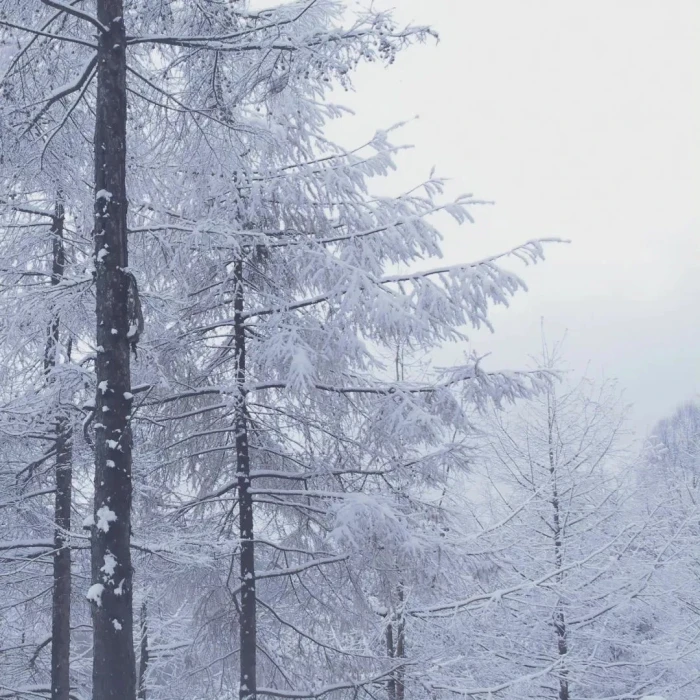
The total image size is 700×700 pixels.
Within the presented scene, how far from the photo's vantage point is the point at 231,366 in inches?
295

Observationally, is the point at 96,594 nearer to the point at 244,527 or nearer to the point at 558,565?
the point at 244,527

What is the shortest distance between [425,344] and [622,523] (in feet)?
23.2

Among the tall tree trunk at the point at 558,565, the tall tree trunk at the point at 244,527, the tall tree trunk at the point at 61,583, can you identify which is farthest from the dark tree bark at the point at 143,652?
the tall tree trunk at the point at 558,565

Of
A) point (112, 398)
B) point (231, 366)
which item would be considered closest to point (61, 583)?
point (231, 366)

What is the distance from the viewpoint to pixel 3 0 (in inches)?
199

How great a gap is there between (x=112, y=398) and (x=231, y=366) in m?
3.03

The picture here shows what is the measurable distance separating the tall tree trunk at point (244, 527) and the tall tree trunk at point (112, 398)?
81.3 inches

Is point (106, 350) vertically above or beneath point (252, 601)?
above

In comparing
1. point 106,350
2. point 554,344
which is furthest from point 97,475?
point 554,344

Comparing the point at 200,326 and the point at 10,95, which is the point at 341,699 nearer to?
the point at 200,326

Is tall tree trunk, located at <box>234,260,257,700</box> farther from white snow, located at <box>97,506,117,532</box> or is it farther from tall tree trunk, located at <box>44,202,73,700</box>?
tall tree trunk, located at <box>44,202,73,700</box>

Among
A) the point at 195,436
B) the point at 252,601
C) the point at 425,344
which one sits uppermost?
the point at 425,344

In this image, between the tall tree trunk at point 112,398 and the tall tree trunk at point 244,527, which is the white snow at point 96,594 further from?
the tall tree trunk at point 244,527

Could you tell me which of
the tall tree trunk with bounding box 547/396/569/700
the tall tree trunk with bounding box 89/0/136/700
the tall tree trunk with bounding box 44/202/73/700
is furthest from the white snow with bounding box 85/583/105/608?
the tall tree trunk with bounding box 547/396/569/700
